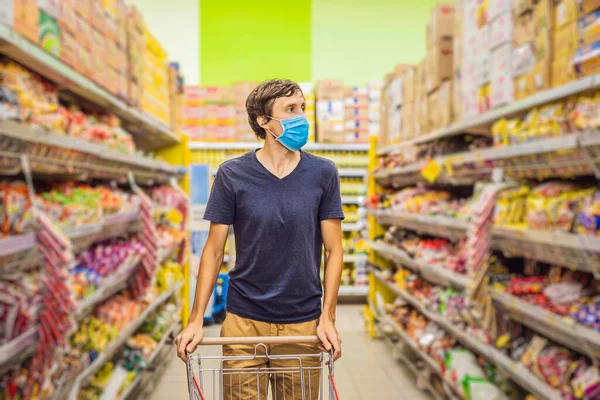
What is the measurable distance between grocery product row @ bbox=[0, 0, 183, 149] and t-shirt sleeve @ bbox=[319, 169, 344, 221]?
115 centimetres

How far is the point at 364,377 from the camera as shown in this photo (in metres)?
4.27

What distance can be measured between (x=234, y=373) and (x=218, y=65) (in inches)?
277

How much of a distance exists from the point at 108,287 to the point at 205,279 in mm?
1389

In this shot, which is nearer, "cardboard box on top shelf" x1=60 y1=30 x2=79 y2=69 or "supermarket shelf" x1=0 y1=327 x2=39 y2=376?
"supermarket shelf" x1=0 y1=327 x2=39 y2=376

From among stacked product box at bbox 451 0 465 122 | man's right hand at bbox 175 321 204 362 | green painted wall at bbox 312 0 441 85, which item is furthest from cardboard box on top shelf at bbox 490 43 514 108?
green painted wall at bbox 312 0 441 85

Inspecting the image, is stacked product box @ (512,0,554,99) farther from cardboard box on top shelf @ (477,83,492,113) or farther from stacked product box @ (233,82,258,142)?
Answer: stacked product box @ (233,82,258,142)

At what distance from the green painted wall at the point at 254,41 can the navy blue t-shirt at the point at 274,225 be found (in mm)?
6593

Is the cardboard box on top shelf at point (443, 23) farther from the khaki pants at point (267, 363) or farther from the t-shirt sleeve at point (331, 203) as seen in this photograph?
the khaki pants at point (267, 363)

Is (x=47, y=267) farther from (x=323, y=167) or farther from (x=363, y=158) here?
(x=363, y=158)

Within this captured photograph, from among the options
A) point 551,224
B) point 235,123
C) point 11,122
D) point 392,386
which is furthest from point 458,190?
point 235,123

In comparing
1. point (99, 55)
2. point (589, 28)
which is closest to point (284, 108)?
point (589, 28)

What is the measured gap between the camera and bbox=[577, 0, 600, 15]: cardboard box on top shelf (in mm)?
2049

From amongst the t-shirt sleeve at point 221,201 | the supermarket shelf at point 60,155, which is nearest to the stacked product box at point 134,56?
the supermarket shelf at point 60,155

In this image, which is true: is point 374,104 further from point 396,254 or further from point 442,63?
point 442,63
